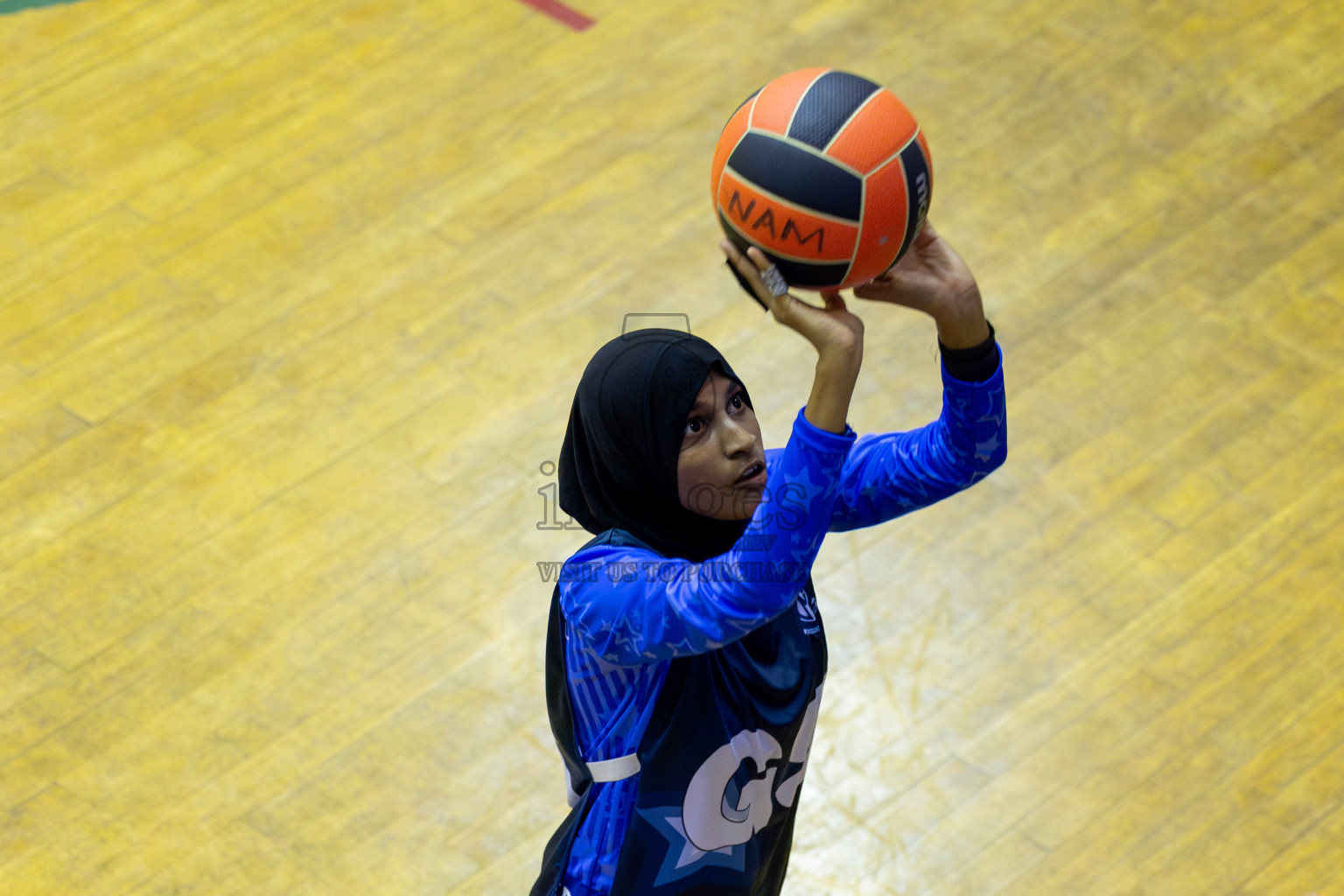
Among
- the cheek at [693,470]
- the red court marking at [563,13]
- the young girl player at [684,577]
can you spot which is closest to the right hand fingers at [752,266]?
the young girl player at [684,577]

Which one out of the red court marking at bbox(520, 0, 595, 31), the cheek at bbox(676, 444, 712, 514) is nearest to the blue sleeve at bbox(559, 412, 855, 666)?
the cheek at bbox(676, 444, 712, 514)

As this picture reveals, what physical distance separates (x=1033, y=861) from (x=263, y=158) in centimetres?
310

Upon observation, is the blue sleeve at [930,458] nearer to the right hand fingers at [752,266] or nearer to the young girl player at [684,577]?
the young girl player at [684,577]

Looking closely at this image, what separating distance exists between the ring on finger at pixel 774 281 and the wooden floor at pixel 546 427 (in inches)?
63.1

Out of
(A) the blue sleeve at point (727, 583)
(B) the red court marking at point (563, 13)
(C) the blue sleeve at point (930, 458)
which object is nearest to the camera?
(A) the blue sleeve at point (727, 583)

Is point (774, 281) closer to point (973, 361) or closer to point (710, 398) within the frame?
point (710, 398)

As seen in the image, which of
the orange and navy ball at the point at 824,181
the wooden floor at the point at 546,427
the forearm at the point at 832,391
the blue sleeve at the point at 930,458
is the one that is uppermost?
the orange and navy ball at the point at 824,181

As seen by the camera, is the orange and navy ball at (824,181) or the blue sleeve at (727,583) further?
the orange and navy ball at (824,181)

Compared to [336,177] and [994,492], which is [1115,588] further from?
[336,177]

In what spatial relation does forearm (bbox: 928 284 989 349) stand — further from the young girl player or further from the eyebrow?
the eyebrow

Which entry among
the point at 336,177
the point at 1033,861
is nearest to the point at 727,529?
the point at 1033,861

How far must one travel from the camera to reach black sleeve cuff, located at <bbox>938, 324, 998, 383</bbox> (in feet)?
5.91

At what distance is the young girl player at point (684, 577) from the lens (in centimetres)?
176

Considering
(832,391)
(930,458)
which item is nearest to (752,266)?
(832,391)
